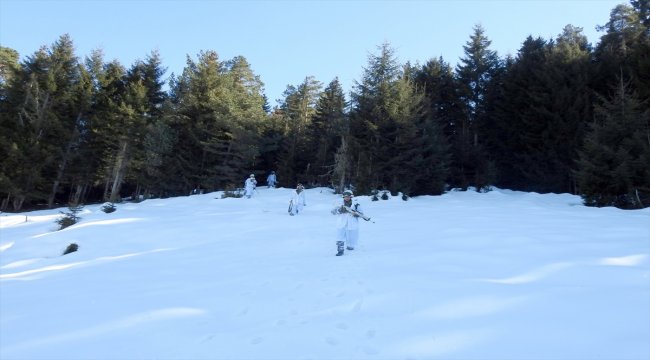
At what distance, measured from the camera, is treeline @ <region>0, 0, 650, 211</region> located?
25469 mm

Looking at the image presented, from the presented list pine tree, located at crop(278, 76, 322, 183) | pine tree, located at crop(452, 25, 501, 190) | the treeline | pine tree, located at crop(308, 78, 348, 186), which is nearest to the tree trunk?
the treeline

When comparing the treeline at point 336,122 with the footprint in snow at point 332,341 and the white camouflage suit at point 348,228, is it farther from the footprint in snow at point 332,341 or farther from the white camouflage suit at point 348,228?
the footprint in snow at point 332,341

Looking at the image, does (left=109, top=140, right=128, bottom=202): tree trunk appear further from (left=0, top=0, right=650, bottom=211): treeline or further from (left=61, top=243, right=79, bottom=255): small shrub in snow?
(left=61, top=243, right=79, bottom=255): small shrub in snow

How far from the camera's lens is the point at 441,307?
4.89 meters

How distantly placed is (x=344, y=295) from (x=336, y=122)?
98.1ft

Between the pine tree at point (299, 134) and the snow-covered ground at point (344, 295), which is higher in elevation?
the pine tree at point (299, 134)

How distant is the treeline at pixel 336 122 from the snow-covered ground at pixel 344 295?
1498cm

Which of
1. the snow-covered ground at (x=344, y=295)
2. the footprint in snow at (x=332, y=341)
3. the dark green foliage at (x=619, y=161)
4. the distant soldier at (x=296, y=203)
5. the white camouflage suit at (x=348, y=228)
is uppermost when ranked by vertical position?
the dark green foliage at (x=619, y=161)

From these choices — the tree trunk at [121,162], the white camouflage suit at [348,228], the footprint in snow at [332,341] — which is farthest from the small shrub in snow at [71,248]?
the tree trunk at [121,162]

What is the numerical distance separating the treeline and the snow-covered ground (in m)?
15.0

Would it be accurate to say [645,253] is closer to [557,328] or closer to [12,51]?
[557,328]

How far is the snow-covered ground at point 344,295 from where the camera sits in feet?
13.2

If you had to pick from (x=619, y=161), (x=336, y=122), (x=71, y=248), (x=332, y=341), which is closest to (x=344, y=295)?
(x=332, y=341)

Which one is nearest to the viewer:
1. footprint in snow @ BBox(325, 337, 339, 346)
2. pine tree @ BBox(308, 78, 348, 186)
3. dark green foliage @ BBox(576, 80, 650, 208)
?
footprint in snow @ BBox(325, 337, 339, 346)
